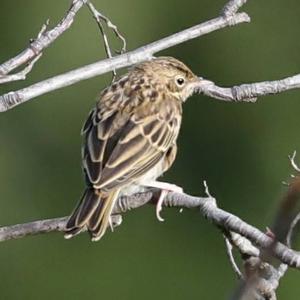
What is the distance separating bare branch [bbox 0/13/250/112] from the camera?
459cm

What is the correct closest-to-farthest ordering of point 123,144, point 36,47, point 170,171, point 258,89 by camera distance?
point 36,47 → point 258,89 → point 123,144 → point 170,171

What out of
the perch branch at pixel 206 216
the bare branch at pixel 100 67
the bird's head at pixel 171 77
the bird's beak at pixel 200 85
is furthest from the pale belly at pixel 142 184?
the bird's head at pixel 171 77

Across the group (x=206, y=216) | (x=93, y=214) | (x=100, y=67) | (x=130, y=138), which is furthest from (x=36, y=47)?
(x=206, y=216)

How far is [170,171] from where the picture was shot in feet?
39.3

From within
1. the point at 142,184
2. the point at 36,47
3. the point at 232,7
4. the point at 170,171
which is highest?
the point at 36,47

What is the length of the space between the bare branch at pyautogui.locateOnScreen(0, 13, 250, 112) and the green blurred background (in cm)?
533

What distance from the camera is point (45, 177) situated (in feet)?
43.4

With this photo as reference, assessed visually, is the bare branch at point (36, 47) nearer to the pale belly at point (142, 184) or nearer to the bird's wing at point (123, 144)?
the bird's wing at point (123, 144)

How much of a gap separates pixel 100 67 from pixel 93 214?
53cm

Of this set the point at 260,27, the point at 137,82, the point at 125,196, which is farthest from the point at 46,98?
the point at 125,196

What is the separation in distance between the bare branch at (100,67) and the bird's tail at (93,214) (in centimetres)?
45

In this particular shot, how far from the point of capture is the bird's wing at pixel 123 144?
502cm

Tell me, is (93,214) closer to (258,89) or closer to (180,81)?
(258,89)

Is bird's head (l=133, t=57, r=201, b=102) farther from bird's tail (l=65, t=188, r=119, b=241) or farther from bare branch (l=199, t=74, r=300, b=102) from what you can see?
bird's tail (l=65, t=188, r=119, b=241)
